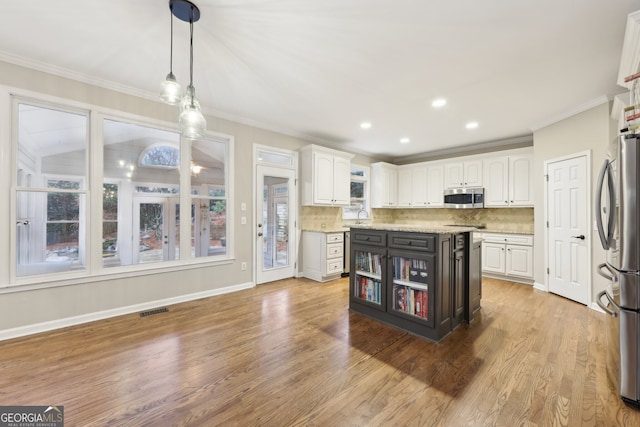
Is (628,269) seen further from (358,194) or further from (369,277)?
(358,194)

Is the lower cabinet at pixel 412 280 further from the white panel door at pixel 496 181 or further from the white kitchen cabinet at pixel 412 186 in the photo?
the white kitchen cabinet at pixel 412 186

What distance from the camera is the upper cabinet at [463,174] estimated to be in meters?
5.44

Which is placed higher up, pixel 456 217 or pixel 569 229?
pixel 456 217

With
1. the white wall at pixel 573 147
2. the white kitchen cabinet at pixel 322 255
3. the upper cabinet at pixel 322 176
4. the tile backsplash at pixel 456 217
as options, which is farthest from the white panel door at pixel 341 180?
the white wall at pixel 573 147

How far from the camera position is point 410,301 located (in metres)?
2.76

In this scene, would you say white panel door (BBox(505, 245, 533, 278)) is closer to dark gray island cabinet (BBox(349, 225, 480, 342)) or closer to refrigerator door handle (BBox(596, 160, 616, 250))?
dark gray island cabinet (BBox(349, 225, 480, 342))

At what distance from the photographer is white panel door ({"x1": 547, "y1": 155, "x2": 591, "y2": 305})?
3.57 m

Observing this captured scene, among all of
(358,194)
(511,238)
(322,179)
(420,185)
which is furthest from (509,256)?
(322,179)

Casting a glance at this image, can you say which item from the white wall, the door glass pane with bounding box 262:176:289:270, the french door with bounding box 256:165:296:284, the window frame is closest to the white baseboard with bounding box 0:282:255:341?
the window frame

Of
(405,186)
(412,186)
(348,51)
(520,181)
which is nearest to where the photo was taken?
(348,51)

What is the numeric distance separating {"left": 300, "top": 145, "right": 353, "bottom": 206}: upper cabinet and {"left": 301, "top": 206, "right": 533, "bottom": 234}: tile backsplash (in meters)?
0.37

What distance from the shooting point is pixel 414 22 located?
6.84 feet

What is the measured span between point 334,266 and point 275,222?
4.36 ft

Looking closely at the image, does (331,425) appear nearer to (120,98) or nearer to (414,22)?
(414,22)
